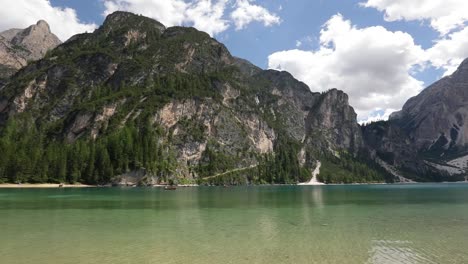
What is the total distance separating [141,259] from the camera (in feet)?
94.6

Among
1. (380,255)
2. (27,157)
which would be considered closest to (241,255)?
(380,255)

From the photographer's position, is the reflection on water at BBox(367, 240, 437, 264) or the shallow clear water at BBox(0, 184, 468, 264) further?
the shallow clear water at BBox(0, 184, 468, 264)

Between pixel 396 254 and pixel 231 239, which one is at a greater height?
pixel 231 239

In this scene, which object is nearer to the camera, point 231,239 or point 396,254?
point 396,254

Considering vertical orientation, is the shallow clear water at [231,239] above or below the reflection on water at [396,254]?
above

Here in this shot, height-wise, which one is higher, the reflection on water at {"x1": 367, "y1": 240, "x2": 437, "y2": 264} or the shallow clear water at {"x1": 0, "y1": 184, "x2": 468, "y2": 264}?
the shallow clear water at {"x1": 0, "y1": 184, "x2": 468, "y2": 264}

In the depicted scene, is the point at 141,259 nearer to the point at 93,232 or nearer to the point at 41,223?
the point at 93,232

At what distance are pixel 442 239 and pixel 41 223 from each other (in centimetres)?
4338

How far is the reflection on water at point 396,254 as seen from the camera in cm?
2905

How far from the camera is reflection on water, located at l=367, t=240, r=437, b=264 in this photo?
1144 inches

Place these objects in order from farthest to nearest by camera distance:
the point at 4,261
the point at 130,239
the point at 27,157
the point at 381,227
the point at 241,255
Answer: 1. the point at 27,157
2. the point at 381,227
3. the point at 130,239
4. the point at 241,255
5. the point at 4,261

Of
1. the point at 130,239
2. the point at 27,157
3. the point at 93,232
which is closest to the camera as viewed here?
the point at 130,239

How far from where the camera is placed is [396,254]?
1232 inches

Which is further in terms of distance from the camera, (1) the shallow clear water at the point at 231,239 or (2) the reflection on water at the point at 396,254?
(1) the shallow clear water at the point at 231,239
